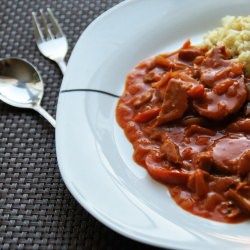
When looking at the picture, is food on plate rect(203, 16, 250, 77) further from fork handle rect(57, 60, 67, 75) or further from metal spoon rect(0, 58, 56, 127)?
metal spoon rect(0, 58, 56, 127)

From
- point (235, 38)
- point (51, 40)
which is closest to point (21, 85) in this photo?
point (51, 40)

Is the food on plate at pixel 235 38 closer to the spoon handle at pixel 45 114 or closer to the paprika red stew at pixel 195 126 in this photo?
the paprika red stew at pixel 195 126

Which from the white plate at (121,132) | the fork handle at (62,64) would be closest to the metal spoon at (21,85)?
the fork handle at (62,64)

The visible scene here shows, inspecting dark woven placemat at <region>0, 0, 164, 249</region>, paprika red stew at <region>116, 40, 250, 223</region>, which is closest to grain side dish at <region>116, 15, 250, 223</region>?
paprika red stew at <region>116, 40, 250, 223</region>

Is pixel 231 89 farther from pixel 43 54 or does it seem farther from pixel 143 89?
pixel 43 54

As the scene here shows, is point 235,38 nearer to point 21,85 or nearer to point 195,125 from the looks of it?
point 195,125

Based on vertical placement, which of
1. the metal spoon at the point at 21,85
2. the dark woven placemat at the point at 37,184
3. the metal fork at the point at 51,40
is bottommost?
the dark woven placemat at the point at 37,184

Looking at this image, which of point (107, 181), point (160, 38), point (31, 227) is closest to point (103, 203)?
point (107, 181)
